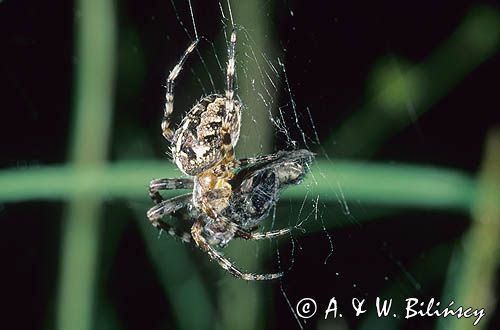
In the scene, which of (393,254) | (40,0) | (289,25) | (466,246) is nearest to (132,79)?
(40,0)

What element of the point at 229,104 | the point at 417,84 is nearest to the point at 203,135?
the point at 229,104

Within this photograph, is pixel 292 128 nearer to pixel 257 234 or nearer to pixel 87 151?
pixel 257 234

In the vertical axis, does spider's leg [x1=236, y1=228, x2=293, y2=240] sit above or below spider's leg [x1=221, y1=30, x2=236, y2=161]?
below

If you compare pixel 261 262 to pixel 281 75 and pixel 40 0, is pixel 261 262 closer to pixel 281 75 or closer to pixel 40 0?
pixel 281 75

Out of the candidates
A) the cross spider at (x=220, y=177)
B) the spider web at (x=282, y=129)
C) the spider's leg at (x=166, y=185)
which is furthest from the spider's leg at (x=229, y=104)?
the spider's leg at (x=166, y=185)

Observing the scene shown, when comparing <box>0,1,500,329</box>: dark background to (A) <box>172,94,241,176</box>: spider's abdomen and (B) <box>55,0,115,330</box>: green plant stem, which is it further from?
(B) <box>55,0,115,330</box>: green plant stem

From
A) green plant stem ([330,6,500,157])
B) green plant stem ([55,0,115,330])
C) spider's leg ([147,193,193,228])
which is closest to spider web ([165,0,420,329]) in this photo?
green plant stem ([330,6,500,157])
